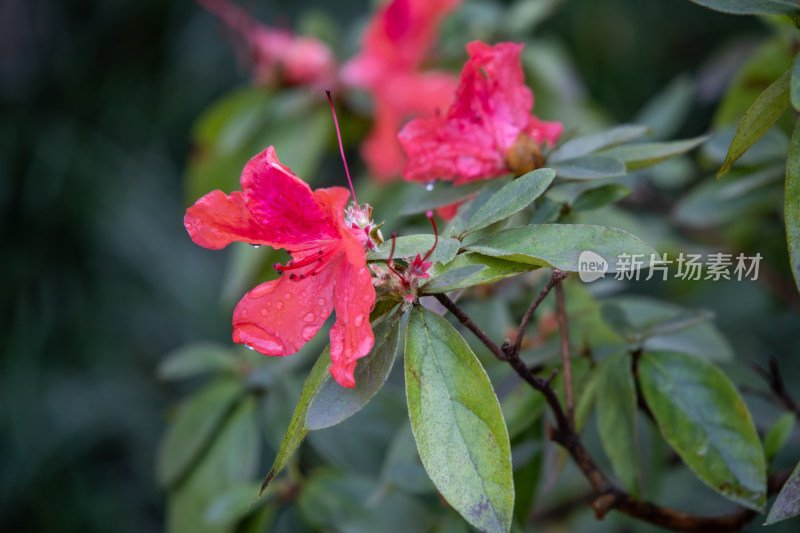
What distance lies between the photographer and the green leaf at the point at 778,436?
707 mm

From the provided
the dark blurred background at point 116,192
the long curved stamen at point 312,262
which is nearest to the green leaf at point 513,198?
the long curved stamen at point 312,262

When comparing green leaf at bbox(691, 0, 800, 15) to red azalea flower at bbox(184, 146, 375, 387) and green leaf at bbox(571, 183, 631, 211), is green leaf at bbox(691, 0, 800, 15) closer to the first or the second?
green leaf at bbox(571, 183, 631, 211)

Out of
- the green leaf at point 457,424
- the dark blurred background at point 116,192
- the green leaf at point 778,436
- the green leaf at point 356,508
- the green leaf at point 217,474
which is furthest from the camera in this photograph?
the dark blurred background at point 116,192

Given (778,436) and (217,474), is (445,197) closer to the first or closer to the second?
(778,436)

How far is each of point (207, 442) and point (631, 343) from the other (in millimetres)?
610

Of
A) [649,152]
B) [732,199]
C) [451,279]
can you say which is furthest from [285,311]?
[732,199]

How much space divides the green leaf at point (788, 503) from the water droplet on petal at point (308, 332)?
36cm

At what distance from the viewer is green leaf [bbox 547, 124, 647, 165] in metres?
0.68

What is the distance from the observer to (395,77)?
128 centimetres

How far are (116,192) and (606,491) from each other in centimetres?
182

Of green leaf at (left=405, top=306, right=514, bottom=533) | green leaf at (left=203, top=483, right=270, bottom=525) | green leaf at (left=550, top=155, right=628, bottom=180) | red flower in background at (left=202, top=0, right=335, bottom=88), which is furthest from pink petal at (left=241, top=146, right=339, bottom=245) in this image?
red flower in background at (left=202, top=0, right=335, bottom=88)

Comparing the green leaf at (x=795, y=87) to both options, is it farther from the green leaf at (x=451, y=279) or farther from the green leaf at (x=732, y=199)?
the green leaf at (x=732, y=199)

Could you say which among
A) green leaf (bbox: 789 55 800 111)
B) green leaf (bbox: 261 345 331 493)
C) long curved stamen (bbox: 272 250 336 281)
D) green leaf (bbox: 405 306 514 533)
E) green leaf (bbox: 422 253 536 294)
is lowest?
green leaf (bbox: 405 306 514 533)

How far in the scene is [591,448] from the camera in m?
0.94
